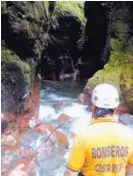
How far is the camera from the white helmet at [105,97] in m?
2.82

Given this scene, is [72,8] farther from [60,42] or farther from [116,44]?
[116,44]

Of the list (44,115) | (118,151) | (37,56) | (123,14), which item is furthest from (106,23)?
(118,151)

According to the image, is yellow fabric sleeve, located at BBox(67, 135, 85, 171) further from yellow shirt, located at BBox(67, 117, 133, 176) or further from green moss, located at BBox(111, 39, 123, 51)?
green moss, located at BBox(111, 39, 123, 51)

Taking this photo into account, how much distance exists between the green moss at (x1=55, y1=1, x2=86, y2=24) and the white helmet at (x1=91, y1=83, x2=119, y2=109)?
1646 cm

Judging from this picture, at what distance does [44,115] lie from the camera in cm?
1126

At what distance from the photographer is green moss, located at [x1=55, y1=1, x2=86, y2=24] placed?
1932 centimetres

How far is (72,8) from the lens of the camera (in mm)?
20219

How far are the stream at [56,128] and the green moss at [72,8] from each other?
15.1 feet

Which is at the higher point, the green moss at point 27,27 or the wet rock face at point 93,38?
the green moss at point 27,27

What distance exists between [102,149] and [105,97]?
35 centimetres

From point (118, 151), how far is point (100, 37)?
744 inches

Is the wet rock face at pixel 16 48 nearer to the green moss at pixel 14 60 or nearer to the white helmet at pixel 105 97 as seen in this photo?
the green moss at pixel 14 60

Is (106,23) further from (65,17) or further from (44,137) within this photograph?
(44,137)

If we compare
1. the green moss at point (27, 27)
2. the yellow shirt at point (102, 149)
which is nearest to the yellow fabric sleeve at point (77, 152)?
the yellow shirt at point (102, 149)
